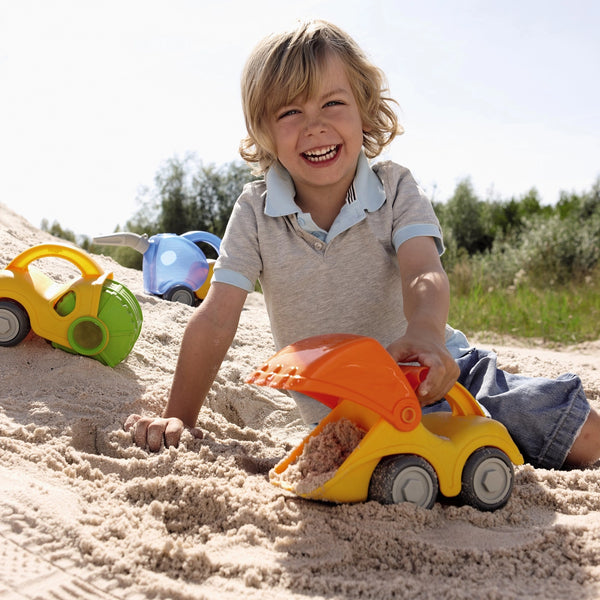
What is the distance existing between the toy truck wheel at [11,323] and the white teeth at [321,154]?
1.14 m

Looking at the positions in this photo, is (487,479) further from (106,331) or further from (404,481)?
(106,331)

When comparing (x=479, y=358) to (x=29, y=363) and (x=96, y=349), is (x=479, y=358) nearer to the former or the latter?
(x=96, y=349)

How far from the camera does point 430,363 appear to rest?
1347 millimetres

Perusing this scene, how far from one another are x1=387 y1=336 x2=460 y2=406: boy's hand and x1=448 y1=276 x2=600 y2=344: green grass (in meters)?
3.68

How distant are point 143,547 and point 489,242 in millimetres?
10601

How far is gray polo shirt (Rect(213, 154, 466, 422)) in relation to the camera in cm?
192

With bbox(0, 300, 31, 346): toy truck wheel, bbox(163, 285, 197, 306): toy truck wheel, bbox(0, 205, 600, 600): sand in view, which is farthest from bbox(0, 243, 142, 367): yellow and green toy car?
bbox(163, 285, 197, 306): toy truck wheel

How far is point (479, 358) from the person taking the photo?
82.4 inches

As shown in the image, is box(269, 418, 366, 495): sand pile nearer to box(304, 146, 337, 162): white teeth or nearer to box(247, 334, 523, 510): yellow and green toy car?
box(247, 334, 523, 510): yellow and green toy car

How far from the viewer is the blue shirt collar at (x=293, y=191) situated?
1.92 meters

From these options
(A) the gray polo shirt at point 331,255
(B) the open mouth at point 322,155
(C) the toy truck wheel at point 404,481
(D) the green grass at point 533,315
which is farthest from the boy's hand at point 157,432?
(D) the green grass at point 533,315

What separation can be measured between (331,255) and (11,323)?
1147 millimetres

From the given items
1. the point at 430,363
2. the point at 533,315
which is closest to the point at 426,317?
the point at 430,363

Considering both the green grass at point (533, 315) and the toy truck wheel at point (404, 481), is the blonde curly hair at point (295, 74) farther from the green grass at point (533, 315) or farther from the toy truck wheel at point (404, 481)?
the green grass at point (533, 315)
